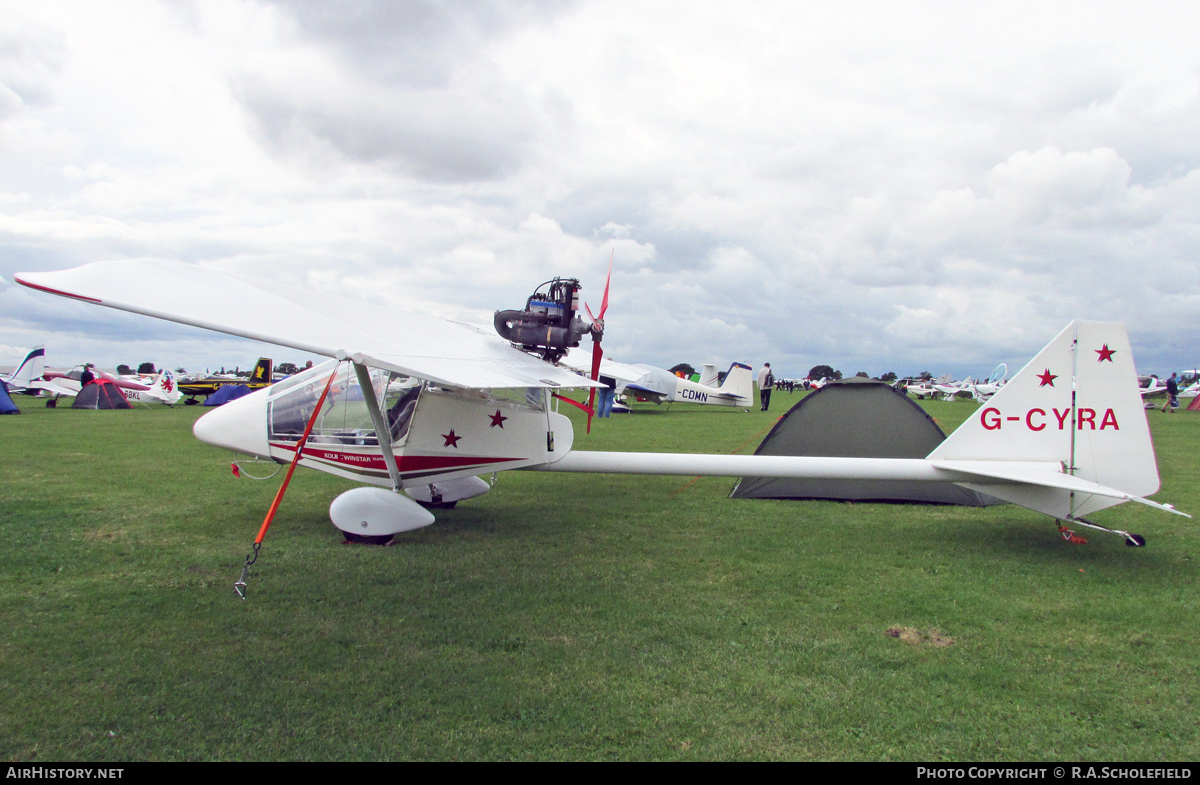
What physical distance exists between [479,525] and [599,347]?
9.27 feet

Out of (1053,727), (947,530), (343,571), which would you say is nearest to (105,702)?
(343,571)

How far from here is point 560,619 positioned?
182 inches

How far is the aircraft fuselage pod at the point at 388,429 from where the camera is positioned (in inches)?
262

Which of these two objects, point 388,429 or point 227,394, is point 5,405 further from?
point 388,429

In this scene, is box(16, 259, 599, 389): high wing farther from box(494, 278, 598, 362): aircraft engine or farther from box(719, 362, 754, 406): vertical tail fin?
box(719, 362, 754, 406): vertical tail fin

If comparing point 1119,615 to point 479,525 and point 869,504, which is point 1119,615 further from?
point 479,525

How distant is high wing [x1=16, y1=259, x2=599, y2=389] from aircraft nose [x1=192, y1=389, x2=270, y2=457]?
65.7 inches

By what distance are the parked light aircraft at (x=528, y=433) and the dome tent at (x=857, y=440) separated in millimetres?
2055

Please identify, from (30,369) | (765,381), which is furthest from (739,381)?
(30,369)

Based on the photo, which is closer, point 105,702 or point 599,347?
point 105,702

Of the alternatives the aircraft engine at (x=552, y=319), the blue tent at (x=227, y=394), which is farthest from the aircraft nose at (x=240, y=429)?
the blue tent at (x=227, y=394)

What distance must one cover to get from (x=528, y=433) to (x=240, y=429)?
3.10m

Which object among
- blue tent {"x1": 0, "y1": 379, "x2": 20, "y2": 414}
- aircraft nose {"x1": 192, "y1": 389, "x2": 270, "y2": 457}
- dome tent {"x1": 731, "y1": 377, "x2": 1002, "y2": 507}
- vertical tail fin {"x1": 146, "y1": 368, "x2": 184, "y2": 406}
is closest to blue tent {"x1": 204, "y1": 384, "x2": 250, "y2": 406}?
vertical tail fin {"x1": 146, "y1": 368, "x2": 184, "y2": 406}

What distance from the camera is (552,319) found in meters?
8.38
